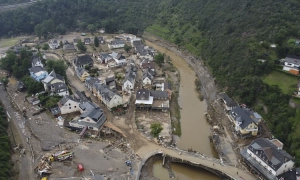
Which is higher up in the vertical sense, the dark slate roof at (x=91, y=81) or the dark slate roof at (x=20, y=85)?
the dark slate roof at (x=91, y=81)

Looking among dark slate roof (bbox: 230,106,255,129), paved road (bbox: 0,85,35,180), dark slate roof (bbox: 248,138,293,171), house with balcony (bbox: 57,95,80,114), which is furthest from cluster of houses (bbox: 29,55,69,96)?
dark slate roof (bbox: 248,138,293,171)

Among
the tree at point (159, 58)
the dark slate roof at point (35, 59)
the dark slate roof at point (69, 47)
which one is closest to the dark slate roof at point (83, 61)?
the dark slate roof at point (35, 59)

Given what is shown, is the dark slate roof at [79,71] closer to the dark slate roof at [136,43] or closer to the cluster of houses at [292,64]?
the dark slate roof at [136,43]

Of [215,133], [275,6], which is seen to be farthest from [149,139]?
[275,6]

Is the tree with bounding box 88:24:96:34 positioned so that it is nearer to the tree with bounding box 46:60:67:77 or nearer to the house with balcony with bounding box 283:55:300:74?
the tree with bounding box 46:60:67:77

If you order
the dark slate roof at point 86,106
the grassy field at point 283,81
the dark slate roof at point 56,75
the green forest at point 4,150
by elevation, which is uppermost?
the grassy field at point 283,81

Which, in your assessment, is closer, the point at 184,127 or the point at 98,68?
the point at 184,127

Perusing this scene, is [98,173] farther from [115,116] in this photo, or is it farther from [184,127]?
[184,127]

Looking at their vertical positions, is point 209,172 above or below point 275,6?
below
